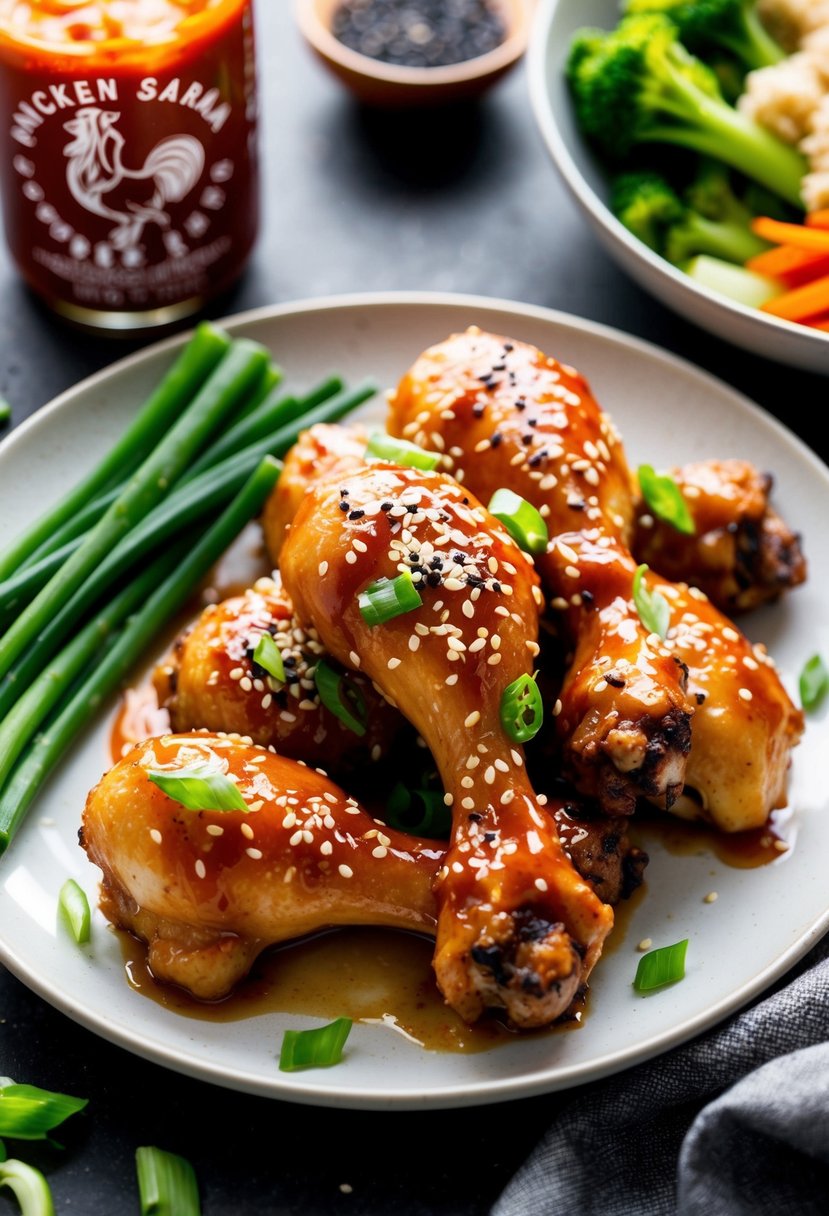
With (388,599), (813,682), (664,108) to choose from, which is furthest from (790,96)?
(388,599)

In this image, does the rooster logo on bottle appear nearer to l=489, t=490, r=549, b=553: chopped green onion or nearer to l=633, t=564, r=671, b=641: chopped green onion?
l=489, t=490, r=549, b=553: chopped green onion

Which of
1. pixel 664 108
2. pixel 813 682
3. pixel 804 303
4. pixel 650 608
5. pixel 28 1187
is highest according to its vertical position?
pixel 664 108

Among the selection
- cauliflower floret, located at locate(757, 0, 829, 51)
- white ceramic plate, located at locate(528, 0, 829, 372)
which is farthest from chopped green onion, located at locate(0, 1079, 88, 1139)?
cauliflower floret, located at locate(757, 0, 829, 51)

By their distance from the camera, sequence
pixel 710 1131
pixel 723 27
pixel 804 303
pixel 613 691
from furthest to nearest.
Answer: pixel 723 27 < pixel 804 303 < pixel 613 691 < pixel 710 1131

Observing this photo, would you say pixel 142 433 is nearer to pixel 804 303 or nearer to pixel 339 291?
pixel 339 291

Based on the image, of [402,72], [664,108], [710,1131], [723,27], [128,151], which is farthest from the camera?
[402,72]

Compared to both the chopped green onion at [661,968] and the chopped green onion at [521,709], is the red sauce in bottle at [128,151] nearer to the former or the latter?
the chopped green onion at [521,709]

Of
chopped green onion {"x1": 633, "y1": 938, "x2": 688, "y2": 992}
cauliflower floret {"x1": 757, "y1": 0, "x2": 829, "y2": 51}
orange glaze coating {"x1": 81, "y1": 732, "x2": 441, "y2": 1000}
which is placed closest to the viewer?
orange glaze coating {"x1": 81, "y1": 732, "x2": 441, "y2": 1000}

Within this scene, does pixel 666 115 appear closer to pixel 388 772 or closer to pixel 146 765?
pixel 388 772
